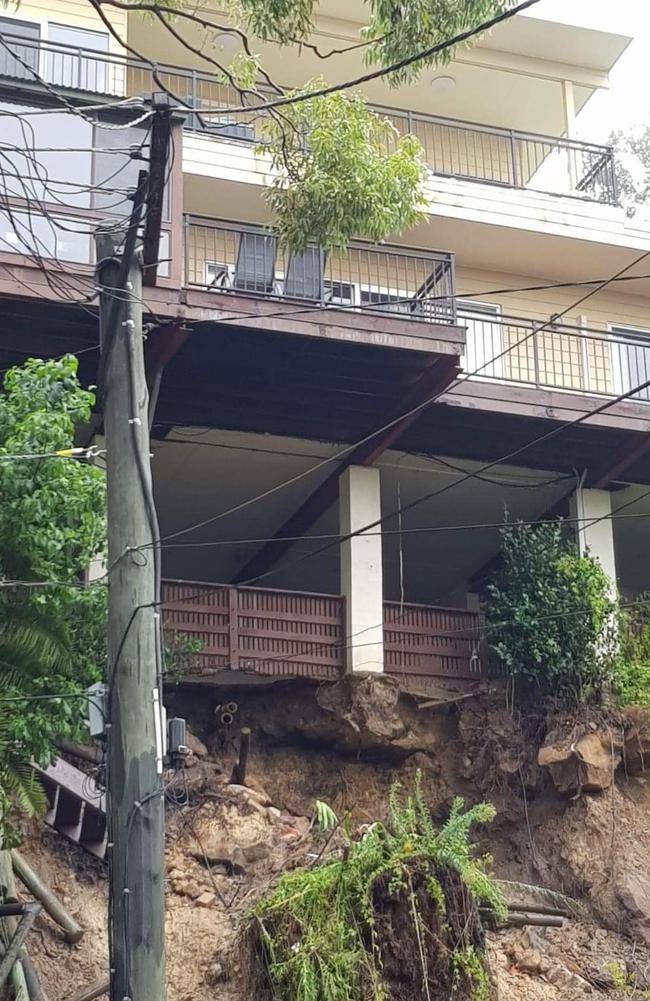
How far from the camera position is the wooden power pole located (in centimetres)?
863

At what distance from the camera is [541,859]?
1583cm

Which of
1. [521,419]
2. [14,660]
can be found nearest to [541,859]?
[521,419]

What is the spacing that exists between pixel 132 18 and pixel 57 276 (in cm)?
727

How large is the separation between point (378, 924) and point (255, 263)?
8859 millimetres

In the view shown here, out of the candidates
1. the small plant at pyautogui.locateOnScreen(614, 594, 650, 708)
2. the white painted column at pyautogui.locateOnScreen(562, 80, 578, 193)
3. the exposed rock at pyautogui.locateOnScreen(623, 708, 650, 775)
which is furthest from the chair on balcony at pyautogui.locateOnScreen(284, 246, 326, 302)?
the exposed rock at pyautogui.locateOnScreen(623, 708, 650, 775)

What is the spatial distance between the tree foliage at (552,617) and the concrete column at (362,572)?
1435 millimetres

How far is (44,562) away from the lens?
11.0m

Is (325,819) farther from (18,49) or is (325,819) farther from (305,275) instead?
(18,49)

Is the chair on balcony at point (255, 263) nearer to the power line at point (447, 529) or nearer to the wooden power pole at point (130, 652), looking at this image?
the power line at point (447, 529)

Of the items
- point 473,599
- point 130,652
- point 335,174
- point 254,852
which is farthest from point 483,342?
point 130,652

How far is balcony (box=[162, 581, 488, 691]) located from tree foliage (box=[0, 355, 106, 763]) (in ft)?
15.7

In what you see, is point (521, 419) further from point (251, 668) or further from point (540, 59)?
point (540, 59)

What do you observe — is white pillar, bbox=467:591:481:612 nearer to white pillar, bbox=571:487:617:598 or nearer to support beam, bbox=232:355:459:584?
white pillar, bbox=571:487:617:598

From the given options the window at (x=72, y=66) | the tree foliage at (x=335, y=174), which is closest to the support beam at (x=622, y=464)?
the tree foliage at (x=335, y=174)
